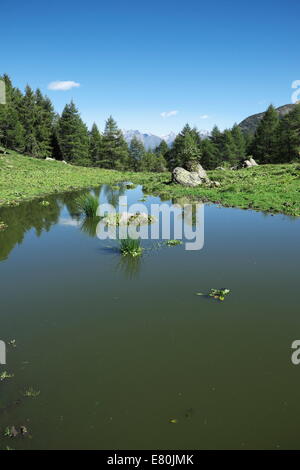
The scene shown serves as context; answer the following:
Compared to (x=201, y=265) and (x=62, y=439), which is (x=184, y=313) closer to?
(x=201, y=265)

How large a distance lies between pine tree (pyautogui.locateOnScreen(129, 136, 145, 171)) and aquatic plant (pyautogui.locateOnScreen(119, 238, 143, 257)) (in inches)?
3427

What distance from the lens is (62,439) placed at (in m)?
4.70

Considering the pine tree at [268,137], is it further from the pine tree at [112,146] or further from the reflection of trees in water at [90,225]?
the reflection of trees in water at [90,225]

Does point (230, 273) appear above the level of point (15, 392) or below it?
above

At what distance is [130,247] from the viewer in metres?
12.8

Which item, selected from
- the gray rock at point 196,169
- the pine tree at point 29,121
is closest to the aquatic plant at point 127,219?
the gray rock at point 196,169

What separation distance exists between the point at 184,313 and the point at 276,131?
69876mm

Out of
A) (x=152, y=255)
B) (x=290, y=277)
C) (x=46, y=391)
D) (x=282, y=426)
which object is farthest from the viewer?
(x=152, y=255)

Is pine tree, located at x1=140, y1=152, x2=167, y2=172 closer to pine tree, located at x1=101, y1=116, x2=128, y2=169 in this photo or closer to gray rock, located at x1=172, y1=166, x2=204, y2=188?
pine tree, located at x1=101, y1=116, x2=128, y2=169

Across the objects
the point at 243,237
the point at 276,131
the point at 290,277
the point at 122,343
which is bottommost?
the point at 122,343

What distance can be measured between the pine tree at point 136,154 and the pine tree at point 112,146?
1603 centimetres

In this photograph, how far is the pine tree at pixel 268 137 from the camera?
68.2 meters
